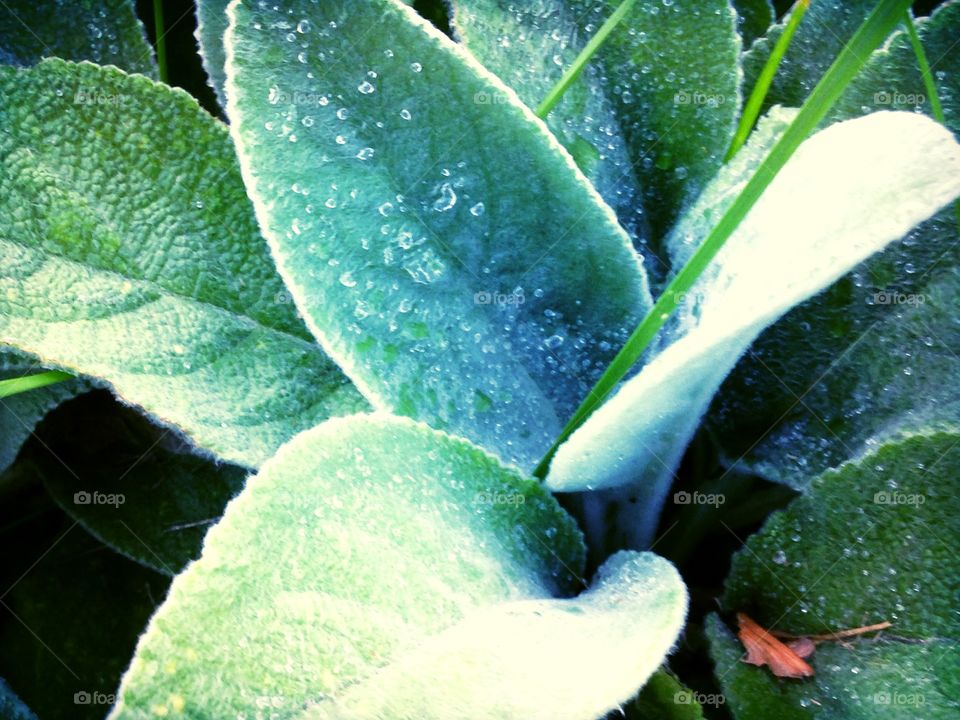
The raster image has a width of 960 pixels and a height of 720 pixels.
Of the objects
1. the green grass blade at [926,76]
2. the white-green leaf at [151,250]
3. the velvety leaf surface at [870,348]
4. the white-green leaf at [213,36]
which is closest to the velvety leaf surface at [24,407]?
the white-green leaf at [151,250]

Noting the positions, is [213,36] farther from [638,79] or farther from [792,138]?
[792,138]

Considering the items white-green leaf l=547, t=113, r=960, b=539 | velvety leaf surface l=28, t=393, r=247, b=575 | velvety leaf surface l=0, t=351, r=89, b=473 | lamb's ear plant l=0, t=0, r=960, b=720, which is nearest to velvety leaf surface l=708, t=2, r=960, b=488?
lamb's ear plant l=0, t=0, r=960, b=720

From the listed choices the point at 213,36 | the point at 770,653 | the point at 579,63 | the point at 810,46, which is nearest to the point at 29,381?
the point at 213,36

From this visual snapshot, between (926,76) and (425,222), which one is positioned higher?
(926,76)

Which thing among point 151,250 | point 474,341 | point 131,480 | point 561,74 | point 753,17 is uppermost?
point 753,17

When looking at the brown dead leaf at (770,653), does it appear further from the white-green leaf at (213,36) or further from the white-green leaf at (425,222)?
the white-green leaf at (213,36)

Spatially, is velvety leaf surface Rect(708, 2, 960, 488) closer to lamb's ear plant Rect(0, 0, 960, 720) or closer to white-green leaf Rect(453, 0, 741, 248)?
lamb's ear plant Rect(0, 0, 960, 720)

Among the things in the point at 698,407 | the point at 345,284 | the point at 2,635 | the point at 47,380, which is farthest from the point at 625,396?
the point at 2,635
